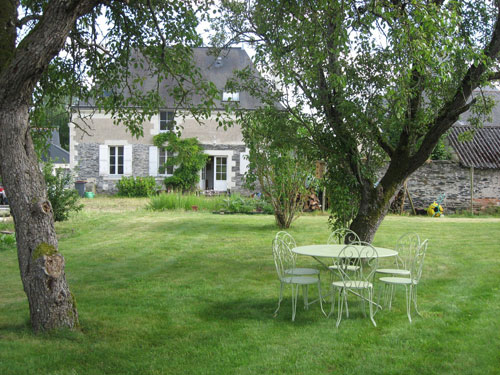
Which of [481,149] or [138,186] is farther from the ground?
[481,149]

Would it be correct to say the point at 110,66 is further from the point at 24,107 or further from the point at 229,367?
the point at 229,367

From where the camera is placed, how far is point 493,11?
25.1 feet

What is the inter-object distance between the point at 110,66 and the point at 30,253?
3.63 m

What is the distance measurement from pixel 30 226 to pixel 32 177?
447 millimetres

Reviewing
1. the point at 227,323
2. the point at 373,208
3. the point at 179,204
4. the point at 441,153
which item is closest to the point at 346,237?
the point at 373,208

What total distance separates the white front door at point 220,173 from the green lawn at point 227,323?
40.8ft

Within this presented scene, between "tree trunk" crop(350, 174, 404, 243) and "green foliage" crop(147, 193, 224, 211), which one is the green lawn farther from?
"green foliage" crop(147, 193, 224, 211)

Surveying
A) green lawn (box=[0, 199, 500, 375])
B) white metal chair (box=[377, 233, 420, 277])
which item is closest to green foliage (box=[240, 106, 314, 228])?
green lawn (box=[0, 199, 500, 375])

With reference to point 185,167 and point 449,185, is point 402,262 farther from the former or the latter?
point 185,167

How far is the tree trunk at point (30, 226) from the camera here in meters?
4.71

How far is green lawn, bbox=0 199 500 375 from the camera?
14.1 feet

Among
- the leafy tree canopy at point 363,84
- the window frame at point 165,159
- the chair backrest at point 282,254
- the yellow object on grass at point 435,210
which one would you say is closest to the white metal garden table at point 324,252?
the chair backrest at point 282,254

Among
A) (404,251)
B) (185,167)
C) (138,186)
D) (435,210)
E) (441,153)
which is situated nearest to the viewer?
(404,251)

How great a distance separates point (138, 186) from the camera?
73.2ft
